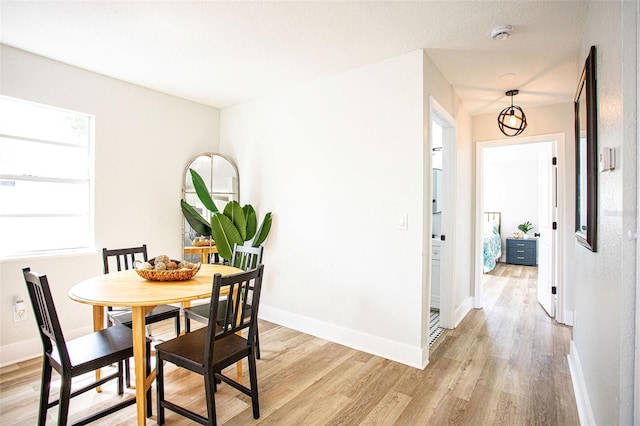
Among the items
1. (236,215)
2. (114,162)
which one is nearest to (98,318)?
(236,215)

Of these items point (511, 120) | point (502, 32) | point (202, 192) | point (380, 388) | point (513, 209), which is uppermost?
point (502, 32)

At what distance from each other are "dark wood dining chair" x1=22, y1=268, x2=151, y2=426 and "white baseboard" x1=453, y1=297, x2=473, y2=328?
3052 millimetres

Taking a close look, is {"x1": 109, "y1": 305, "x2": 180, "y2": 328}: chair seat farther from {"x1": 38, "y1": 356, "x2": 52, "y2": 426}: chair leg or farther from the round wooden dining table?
{"x1": 38, "y1": 356, "x2": 52, "y2": 426}: chair leg

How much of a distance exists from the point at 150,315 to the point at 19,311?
1.37 metres

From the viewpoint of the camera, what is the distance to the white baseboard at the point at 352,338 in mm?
2646

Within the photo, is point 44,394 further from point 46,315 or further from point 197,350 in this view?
point 197,350

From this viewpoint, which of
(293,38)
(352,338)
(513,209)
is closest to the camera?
(293,38)

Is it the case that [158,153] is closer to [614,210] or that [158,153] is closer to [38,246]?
[38,246]

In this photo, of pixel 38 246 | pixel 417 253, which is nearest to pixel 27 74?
pixel 38 246

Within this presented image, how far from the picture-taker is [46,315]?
163 centimetres

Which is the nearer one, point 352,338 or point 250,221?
point 352,338

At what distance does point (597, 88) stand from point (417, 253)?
153 cm

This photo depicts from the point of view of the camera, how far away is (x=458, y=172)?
3.60 metres

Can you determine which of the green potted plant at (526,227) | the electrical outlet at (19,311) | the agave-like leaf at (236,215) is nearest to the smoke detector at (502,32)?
the agave-like leaf at (236,215)
